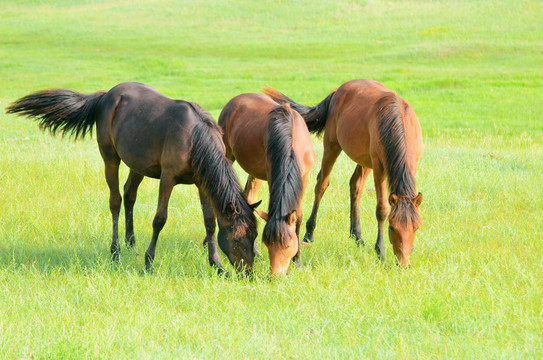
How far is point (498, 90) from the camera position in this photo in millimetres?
23828

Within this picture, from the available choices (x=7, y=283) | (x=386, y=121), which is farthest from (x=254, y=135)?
(x=7, y=283)

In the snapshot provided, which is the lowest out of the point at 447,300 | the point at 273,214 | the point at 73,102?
the point at 447,300

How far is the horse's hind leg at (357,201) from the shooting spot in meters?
7.14

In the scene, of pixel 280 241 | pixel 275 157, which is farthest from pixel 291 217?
pixel 275 157

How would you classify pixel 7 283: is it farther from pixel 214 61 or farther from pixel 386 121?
pixel 214 61

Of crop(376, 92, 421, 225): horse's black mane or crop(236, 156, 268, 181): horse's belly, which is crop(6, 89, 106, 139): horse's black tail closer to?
crop(236, 156, 268, 181): horse's belly

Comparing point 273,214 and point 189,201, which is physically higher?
point 273,214

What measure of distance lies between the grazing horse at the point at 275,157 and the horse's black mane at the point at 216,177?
0.61 feet

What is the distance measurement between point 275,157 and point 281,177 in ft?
1.03

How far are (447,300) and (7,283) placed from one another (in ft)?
12.0

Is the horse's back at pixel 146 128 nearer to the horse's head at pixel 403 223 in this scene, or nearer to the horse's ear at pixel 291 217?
the horse's ear at pixel 291 217

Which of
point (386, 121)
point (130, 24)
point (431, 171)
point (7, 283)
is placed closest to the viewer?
point (7, 283)

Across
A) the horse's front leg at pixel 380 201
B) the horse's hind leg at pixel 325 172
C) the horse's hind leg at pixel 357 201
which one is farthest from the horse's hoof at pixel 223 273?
the horse's hind leg at pixel 325 172

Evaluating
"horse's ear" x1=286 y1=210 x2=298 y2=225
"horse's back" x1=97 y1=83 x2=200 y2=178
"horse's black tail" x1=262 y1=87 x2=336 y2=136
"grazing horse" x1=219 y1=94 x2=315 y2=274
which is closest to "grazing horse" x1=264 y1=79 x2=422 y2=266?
"horse's black tail" x1=262 y1=87 x2=336 y2=136
